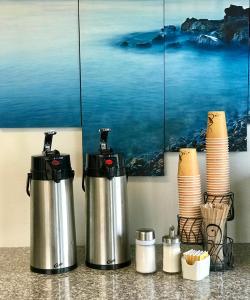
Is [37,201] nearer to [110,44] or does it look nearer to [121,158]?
[121,158]

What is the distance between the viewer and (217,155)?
5.11 ft

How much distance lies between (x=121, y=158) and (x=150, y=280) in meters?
0.38

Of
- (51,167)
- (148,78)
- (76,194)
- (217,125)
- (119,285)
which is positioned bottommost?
(119,285)

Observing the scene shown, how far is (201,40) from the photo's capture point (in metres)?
1.69

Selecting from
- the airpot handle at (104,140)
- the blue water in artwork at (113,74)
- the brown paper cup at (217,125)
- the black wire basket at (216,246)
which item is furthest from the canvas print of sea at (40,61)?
the black wire basket at (216,246)

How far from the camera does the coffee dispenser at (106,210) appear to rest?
149 cm

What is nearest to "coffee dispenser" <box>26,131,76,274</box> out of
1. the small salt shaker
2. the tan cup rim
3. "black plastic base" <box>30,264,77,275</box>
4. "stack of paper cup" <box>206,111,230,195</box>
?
"black plastic base" <box>30,264,77,275</box>

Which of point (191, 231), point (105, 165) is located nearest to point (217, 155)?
point (191, 231)

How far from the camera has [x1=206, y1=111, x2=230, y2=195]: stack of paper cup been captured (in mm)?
1544

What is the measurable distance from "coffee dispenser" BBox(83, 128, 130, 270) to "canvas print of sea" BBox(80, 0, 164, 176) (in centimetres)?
21

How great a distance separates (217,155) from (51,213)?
0.56 meters

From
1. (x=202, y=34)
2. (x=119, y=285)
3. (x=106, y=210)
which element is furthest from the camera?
(x=202, y=34)

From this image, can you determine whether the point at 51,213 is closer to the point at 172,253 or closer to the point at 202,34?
the point at 172,253

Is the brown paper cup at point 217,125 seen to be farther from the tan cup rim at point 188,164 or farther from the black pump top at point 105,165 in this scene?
the black pump top at point 105,165
